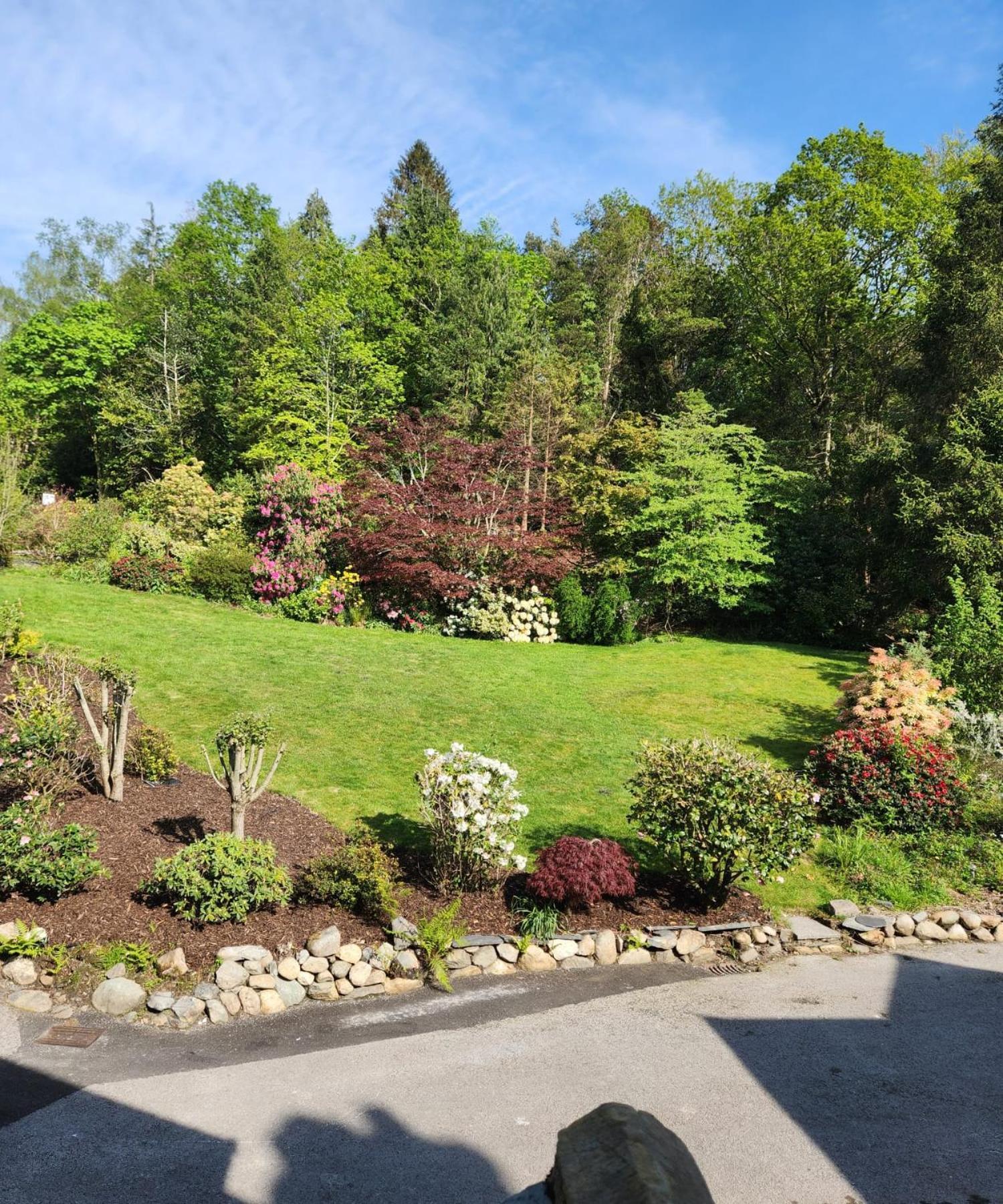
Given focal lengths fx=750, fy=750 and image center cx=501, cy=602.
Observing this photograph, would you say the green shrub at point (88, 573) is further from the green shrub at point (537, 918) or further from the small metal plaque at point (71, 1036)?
the green shrub at point (537, 918)

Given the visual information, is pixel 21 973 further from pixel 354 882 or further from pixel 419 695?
pixel 419 695

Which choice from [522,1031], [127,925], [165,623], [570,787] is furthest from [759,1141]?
[165,623]

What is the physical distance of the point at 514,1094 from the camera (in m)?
4.30

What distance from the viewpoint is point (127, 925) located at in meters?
5.67

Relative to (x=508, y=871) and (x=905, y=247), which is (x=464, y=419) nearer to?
(x=905, y=247)

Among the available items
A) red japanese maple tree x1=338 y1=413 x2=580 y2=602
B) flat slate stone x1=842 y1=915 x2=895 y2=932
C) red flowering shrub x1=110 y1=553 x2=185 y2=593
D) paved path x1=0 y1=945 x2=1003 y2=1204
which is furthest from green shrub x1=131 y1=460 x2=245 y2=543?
flat slate stone x1=842 y1=915 x2=895 y2=932

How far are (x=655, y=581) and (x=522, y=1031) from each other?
1489 centimetres

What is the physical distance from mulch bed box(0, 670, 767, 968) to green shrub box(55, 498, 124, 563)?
43.5ft

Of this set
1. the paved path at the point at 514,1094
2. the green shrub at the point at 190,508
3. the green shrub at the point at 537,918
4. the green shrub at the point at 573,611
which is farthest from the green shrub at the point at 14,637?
the green shrub at the point at 573,611

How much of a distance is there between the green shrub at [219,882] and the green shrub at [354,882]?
26 centimetres

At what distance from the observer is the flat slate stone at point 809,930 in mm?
6504

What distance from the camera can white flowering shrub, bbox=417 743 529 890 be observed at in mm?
6352

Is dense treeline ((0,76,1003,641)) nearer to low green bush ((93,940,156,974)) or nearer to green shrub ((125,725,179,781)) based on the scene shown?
green shrub ((125,725,179,781))

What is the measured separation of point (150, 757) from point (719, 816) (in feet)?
19.3
